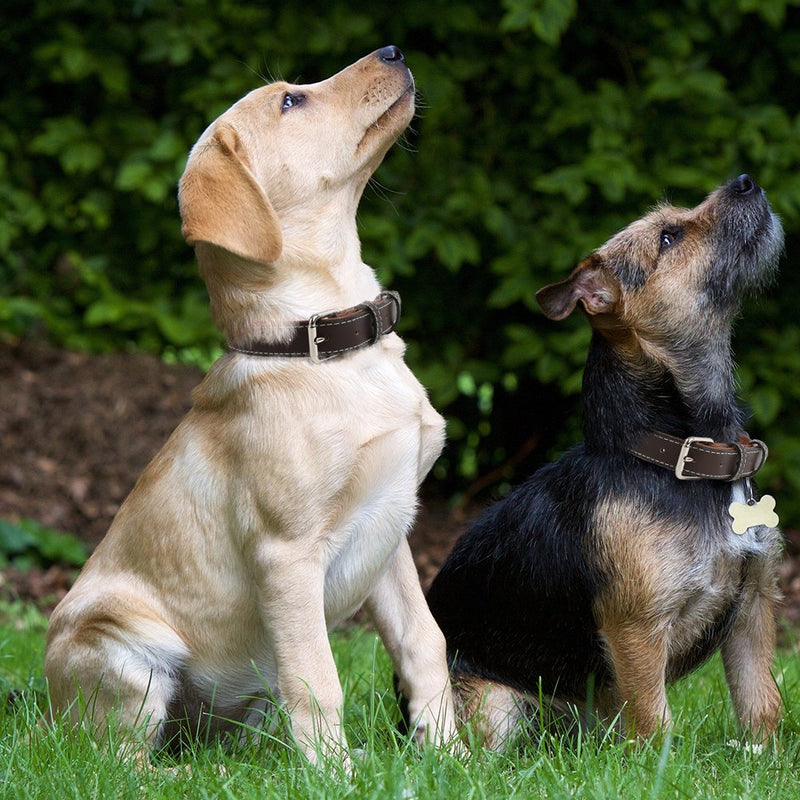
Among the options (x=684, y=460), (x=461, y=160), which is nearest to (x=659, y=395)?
(x=684, y=460)

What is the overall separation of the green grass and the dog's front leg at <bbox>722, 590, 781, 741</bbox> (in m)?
0.09

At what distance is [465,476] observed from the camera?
7.92 m

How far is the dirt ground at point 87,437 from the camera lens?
7.22m

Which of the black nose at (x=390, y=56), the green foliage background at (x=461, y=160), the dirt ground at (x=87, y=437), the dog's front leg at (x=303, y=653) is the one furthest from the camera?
the dirt ground at (x=87, y=437)

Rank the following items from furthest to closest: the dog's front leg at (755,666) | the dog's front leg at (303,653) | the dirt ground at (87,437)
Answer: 1. the dirt ground at (87,437)
2. the dog's front leg at (755,666)
3. the dog's front leg at (303,653)

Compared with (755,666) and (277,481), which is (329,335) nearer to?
(277,481)

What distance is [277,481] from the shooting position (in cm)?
347

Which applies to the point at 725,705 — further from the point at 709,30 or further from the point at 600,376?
the point at 709,30

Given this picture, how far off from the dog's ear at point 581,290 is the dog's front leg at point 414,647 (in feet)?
3.14

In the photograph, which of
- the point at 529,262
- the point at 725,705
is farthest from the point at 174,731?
the point at 529,262

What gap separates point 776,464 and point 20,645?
160 inches

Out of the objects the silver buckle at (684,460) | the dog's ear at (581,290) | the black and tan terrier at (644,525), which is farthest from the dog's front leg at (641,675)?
the dog's ear at (581,290)

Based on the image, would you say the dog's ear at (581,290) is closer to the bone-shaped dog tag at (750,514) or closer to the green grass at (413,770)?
the bone-shaped dog tag at (750,514)

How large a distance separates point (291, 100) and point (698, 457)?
173 cm
